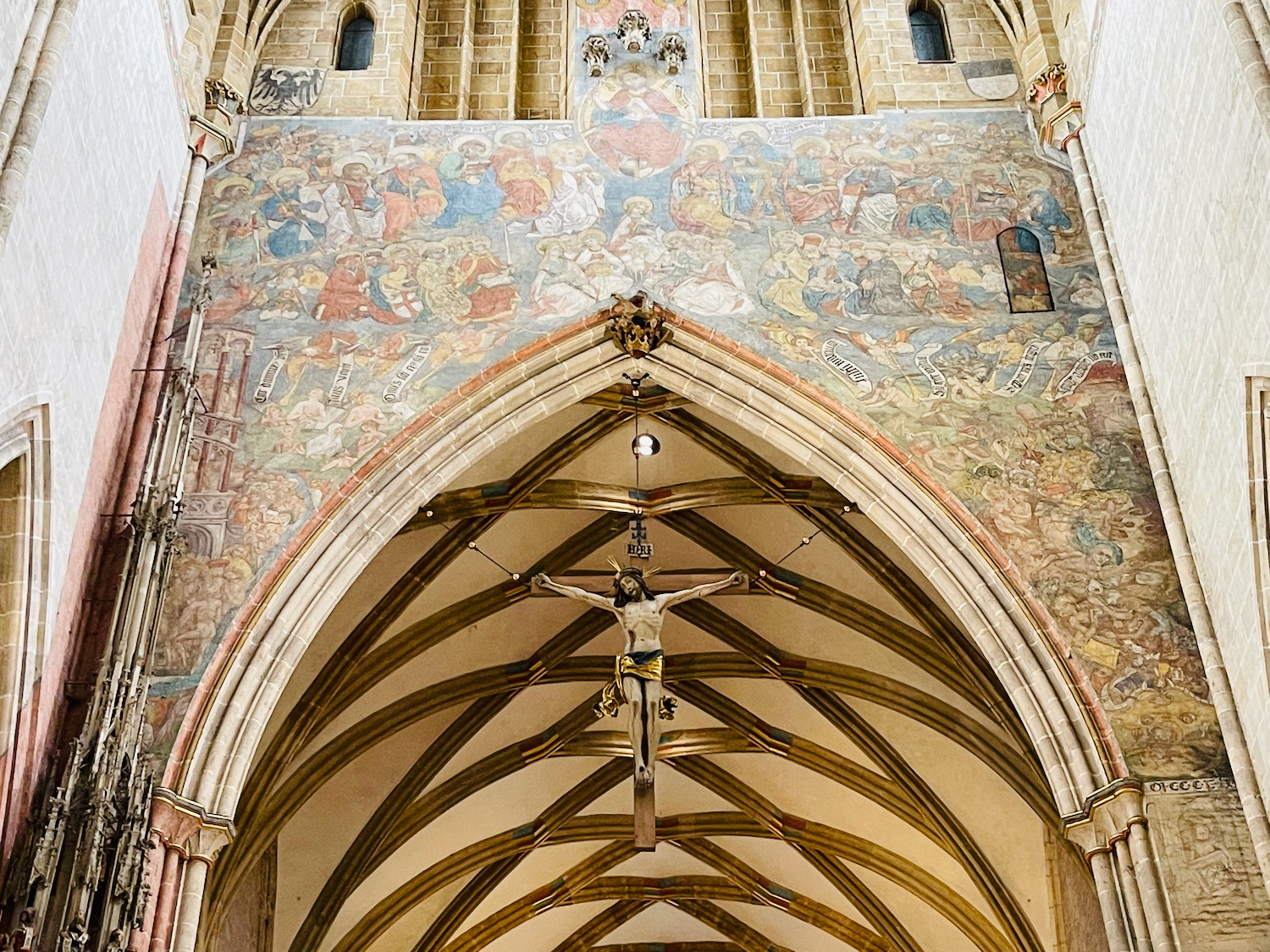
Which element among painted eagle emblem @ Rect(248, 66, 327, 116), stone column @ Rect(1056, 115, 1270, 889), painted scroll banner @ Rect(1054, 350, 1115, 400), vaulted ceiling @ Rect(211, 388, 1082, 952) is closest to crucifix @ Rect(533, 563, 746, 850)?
vaulted ceiling @ Rect(211, 388, 1082, 952)

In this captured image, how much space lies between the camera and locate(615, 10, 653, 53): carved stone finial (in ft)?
46.8

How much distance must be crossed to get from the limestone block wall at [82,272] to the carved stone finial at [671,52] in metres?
4.21

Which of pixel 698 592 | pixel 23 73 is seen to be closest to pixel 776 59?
pixel 698 592

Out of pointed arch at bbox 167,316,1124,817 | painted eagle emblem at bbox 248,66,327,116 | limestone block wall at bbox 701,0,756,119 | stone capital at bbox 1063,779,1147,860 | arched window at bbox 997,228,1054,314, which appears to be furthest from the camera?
limestone block wall at bbox 701,0,756,119

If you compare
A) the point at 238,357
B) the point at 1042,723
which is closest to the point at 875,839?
the point at 1042,723

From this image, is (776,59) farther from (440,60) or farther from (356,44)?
(356,44)

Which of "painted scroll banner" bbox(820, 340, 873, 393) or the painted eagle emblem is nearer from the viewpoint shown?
"painted scroll banner" bbox(820, 340, 873, 393)

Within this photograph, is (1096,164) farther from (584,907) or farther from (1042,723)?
(584,907)

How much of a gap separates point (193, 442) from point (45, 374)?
2184mm

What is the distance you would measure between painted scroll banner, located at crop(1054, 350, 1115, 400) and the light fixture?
135 inches

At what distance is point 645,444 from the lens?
45.3 ft

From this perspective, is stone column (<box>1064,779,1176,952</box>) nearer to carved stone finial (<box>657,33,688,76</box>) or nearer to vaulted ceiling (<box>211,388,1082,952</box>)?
vaulted ceiling (<box>211,388,1082,952</box>)

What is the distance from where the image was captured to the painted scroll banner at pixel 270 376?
12.2m

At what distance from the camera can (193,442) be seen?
11.9 m
